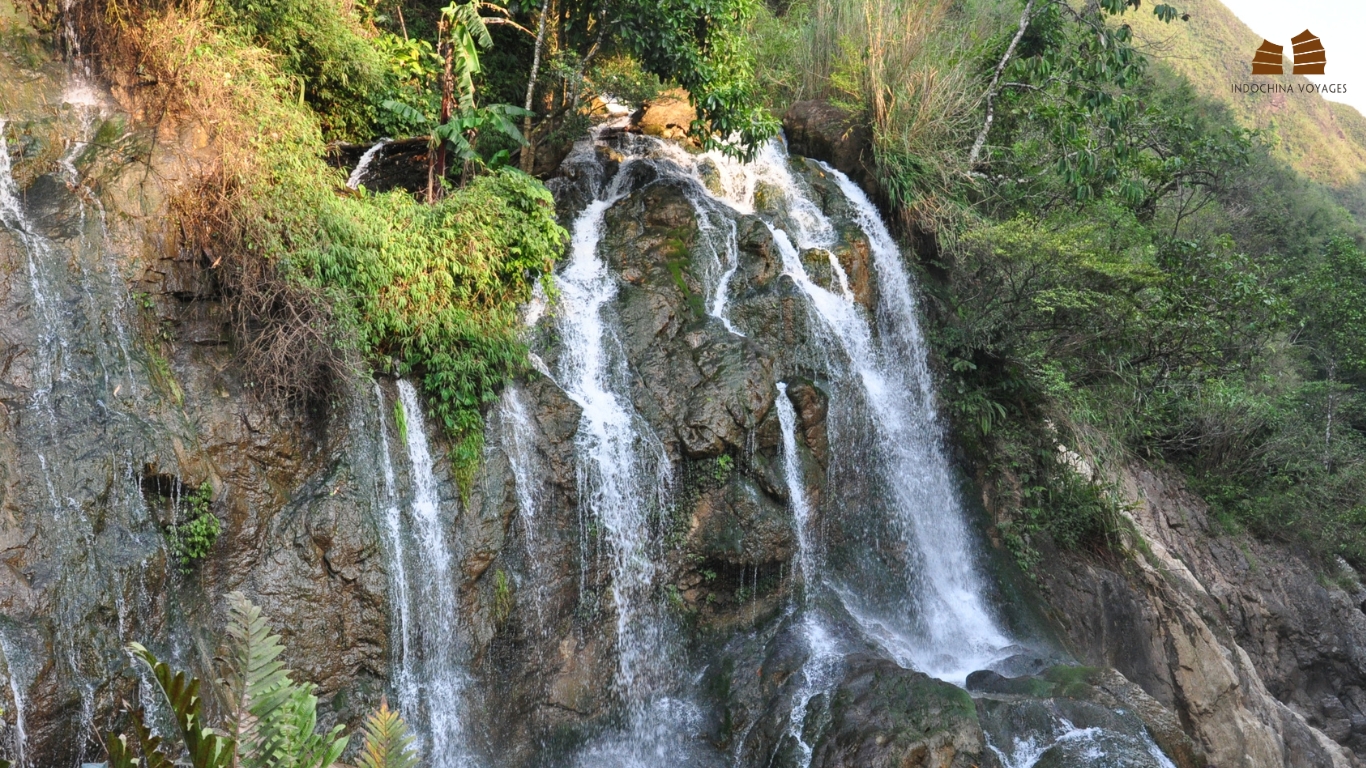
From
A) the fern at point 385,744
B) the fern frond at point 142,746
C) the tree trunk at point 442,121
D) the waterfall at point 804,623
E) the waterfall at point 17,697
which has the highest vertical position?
the tree trunk at point 442,121

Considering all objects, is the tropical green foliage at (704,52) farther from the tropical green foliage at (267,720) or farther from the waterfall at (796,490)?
the tropical green foliage at (267,720)

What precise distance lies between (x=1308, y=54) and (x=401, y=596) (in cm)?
2199

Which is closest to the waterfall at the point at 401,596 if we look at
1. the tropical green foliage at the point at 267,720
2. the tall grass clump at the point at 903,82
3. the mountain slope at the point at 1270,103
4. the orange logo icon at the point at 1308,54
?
the tropical green foliage at the point at 267,720

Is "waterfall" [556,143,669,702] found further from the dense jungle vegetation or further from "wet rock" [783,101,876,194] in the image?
"wet rock" [783,101,876,194]

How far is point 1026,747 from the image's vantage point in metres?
6.97

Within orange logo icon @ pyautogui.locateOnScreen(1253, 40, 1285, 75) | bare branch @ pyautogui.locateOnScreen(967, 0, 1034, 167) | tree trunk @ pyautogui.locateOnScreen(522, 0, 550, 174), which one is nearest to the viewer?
tree trunk @ pyautogui.locateOnScreen(522, 0, 550, 174)

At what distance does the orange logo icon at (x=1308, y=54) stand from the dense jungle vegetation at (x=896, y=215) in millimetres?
2706

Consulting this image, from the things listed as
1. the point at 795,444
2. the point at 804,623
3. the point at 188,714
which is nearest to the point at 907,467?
the point at 795,444

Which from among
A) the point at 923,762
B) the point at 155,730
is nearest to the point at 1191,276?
the point at 923,762

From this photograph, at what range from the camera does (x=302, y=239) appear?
7203 mm

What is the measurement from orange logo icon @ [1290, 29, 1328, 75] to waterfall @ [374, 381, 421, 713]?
1979 centimetres

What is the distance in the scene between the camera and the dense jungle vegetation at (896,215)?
7387mm

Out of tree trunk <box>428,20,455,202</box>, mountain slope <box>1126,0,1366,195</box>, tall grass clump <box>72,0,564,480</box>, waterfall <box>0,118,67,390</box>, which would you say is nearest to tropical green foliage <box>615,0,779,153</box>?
tree trunk <box>428,20,455,202</box>

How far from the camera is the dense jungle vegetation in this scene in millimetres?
7387
